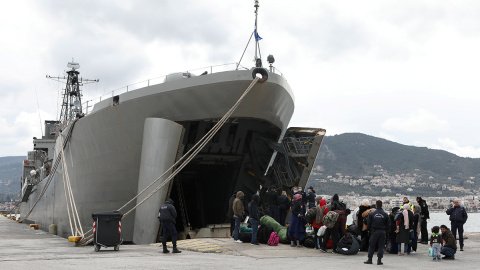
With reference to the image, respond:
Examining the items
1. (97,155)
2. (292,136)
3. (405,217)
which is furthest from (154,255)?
(292,136)

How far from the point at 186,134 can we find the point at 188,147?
2.22ft

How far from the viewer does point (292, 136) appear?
19531 millimetres

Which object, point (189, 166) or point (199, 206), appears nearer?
point (189, 166)

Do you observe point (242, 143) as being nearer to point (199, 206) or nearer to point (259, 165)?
point (259, 165)

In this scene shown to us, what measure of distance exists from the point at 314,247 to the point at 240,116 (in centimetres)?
543

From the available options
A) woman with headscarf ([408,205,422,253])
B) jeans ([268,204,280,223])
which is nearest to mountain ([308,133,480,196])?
jeans ([268,204,280,223])

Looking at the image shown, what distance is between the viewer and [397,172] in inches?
7215

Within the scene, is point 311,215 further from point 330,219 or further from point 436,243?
point 436,243

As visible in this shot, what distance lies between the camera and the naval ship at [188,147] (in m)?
15.6

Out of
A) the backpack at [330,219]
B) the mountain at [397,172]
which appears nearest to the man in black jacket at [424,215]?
the backpack at [330,219]

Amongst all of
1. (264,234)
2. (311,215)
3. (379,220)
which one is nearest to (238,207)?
(264,234)

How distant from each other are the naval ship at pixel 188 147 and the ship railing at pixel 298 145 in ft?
0.14

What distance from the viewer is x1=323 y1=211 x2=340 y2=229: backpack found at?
1136 centimetres

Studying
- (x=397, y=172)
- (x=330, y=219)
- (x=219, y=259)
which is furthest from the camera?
(x=397, y=172)
